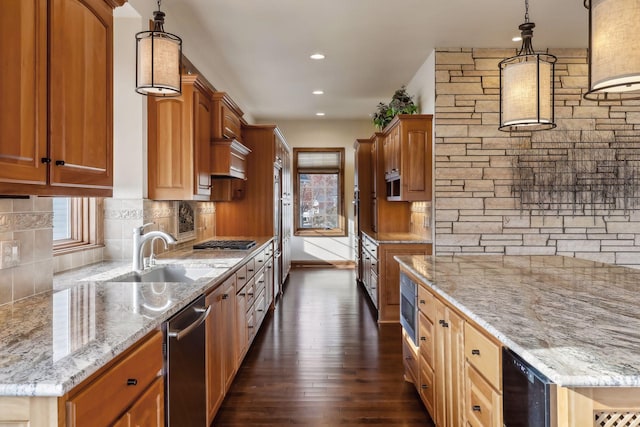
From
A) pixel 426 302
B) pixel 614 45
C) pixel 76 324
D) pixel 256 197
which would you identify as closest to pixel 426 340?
pixel 426 302

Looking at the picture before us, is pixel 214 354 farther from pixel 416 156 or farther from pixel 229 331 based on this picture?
pixel 416 156

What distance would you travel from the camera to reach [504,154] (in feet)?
14.7

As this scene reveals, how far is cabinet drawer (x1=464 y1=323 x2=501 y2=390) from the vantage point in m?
1.49

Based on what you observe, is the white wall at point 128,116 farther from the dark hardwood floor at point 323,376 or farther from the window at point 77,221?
the dark hardwood floor at point 323,376

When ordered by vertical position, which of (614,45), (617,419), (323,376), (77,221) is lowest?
(323,376)

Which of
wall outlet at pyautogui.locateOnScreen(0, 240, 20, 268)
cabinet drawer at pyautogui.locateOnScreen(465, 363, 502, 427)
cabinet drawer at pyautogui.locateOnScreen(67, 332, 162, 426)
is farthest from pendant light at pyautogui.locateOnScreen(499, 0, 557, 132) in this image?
wall outlet at pyautogui.locateOnScreen(0, 240, 20, 268)

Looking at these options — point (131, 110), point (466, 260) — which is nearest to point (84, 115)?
point (131, 110)

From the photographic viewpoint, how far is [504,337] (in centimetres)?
133

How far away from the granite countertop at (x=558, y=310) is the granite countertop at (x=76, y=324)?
1.19 meters

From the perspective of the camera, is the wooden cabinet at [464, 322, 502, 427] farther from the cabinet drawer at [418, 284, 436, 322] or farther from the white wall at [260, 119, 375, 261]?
the white wall at [260, 119, 375, 261]

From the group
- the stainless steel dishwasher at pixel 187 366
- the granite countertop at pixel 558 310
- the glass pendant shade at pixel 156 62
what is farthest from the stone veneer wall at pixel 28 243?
the granite countertop at pixel 558 310

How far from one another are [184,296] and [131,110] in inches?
71.2

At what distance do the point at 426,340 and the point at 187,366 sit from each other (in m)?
1.32

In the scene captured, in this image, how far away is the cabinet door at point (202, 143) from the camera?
3283mm
